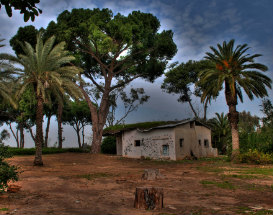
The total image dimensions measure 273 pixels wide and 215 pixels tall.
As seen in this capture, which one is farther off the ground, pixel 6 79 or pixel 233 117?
pixel 6 79

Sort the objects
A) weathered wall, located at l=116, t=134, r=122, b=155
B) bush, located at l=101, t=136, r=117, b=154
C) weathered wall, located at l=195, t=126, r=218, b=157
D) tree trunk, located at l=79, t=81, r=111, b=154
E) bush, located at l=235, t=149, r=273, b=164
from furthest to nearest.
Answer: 1. bush, located at l=101, t=136, r=117, b=154
2. weathered wall, located at l=116, t=134, r=122, b=155
3. tree trunk, located at l=79, t=81, r=111, b=154
4. weathered wall, located at l=195, t=126, r=218, b=157
5. bush, located at l=235, t=149, r=273, b=164

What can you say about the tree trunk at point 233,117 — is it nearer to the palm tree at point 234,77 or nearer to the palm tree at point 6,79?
the palm tree at point 234,77

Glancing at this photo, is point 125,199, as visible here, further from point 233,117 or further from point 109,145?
point 109,145

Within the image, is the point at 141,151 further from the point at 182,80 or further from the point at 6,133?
the point at 6,133

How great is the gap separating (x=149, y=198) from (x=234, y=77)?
18.7 m

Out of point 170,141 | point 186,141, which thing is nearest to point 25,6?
point 170,141

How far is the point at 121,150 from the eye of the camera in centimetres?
3634

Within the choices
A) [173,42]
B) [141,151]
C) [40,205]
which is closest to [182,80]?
[173,42]

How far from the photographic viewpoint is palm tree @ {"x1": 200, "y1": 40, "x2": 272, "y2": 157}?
2184 centimetres

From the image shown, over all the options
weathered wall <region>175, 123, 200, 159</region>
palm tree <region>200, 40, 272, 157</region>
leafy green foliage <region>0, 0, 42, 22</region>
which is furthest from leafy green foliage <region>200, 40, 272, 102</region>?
leafy green foliage <region>0, 0, 42, 22</region>

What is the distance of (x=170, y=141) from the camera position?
2719cm

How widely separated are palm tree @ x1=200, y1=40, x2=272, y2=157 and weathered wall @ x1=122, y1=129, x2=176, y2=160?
6946 mm

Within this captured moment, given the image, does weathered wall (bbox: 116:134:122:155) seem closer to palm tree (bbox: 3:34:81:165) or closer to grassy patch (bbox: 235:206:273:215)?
palm tree (bbox: 3:34:81:165)

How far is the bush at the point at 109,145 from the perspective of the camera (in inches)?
1531
